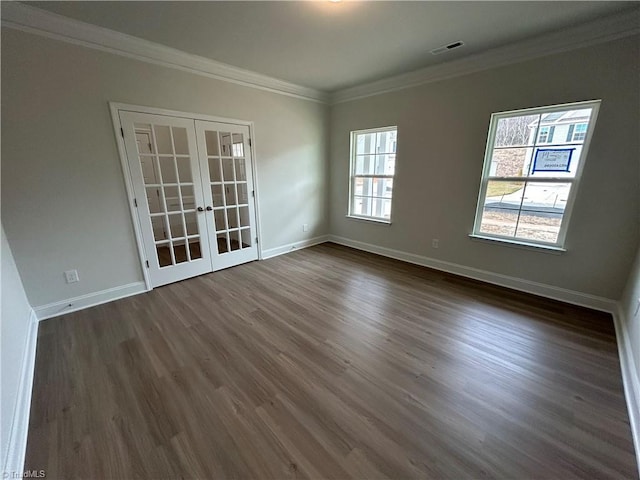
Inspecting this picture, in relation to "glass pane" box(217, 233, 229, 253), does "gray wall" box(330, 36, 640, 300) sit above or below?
above

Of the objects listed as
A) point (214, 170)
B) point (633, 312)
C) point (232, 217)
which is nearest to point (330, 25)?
point (214, 170)

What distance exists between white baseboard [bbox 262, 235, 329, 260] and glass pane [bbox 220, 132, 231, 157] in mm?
1602

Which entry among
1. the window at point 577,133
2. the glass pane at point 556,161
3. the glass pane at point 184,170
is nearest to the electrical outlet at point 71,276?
the glass pane at point 184,170

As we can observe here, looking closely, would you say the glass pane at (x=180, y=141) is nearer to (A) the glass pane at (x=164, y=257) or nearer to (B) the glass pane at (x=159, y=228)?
(B) the glass pane at (x=159, y=228)

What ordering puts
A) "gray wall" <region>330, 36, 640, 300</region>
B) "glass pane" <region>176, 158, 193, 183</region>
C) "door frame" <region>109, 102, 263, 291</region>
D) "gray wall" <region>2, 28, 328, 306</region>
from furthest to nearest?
1. "glass pane" <region>176, 158, 193, 183</region>
2. "door frame" <region>109, 102, 263, 291</region>
3. "gray wall" <region>330, 36, 640, 300</region>
4. "gray wall" <region>2, 28, 328, 306</region>

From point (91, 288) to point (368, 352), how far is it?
9.78 ft

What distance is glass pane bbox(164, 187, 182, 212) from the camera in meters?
3.30

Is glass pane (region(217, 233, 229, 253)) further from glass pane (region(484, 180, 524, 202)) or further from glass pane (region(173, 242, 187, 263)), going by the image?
glass pane (region(484, 180, 524, 202))

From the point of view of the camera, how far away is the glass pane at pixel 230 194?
384 cm

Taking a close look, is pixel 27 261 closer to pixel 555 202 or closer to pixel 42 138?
pixel 42 138

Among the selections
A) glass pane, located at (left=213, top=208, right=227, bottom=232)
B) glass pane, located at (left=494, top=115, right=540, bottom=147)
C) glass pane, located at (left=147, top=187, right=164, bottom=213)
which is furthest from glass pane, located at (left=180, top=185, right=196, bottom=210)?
glass pane, located at (left=494, top=115, right=540, bottom=147)

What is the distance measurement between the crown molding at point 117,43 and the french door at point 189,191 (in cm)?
57

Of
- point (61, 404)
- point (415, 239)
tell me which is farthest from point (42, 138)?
point (415, 239)

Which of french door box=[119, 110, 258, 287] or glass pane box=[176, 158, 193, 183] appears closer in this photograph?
french door box=[119, 110, 258, 287]
